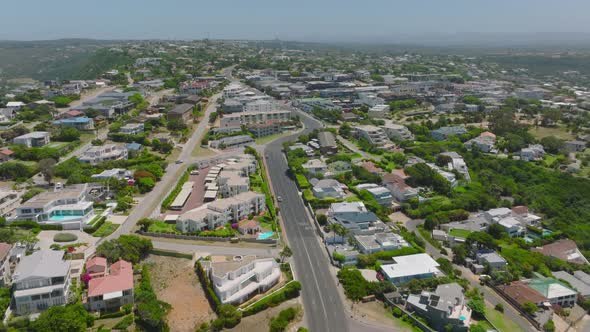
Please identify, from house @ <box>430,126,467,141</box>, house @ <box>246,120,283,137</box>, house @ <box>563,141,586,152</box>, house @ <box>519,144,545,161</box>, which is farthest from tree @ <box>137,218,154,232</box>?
house @ <box>563,141,586,152</box>

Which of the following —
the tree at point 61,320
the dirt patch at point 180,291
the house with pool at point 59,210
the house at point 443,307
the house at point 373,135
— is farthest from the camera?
the house at point 373,135

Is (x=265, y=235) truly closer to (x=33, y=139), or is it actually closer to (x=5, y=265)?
(x=5, y=265)

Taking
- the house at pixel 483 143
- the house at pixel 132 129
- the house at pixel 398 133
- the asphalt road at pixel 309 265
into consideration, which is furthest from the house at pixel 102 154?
the house at pixel 483 143

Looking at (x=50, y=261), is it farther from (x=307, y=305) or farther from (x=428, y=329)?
(x=428, y=329)

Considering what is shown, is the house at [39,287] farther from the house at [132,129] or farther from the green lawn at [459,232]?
the house at [132,129]

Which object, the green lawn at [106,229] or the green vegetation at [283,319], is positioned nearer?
the green vegetation at [283,319]

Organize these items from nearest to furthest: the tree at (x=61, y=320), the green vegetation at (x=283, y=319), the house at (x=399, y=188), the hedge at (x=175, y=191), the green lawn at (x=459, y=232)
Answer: the tree at (x=61, y=320), the green vegetation at (x=283, y=319), the green lawn at (x=459, y=232), the hedge at (x=175, y=191), the house at (x=399, y=188)

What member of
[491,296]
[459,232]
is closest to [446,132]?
[459,232]
